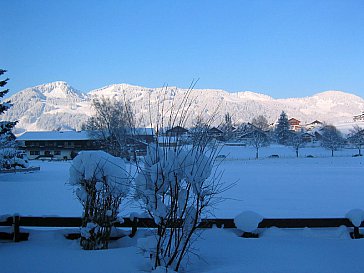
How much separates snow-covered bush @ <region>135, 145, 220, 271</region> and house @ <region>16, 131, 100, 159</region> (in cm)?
7051

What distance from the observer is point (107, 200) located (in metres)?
6.45

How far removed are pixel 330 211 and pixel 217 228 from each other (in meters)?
7.30

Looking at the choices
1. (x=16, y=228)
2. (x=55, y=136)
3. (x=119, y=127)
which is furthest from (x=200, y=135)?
(x=55, y=136)

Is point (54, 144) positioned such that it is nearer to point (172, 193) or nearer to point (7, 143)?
point (7, 143)

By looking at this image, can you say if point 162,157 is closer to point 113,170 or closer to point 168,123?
point 168,123

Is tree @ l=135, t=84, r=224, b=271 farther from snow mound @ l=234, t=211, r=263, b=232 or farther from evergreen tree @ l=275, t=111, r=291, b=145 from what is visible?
evergreen tree @ l=275, t=111, r=291, b=145

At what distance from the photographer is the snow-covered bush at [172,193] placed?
507cm

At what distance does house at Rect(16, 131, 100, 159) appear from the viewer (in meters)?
75.1

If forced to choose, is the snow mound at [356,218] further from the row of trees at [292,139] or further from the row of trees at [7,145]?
the row of trees at [292,139]

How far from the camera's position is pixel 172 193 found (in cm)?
514

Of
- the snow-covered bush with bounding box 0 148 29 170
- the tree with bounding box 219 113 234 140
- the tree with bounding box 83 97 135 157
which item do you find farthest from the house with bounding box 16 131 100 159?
the tree with bounding box 219 113 234 140

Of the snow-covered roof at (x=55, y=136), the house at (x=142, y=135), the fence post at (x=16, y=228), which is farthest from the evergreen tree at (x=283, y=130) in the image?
the house at (x=142, y=135)

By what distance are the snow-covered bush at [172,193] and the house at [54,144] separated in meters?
70.5

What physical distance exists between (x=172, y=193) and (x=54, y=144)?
76.4 metres
